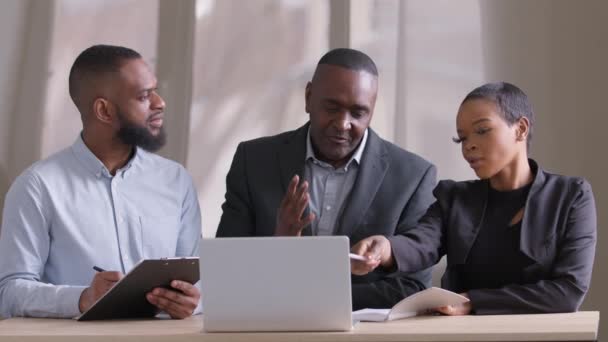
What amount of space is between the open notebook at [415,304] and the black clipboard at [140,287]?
0.42 meters

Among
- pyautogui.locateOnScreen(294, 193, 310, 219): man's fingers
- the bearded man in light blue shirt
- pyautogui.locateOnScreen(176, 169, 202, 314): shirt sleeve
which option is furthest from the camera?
pyautogui.locateOnScreen(176, 169, 202, 314): shirt sleeve

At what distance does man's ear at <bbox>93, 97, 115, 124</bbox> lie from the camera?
2.98m

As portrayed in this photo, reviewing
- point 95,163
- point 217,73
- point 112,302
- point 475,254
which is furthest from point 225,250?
point 217,73

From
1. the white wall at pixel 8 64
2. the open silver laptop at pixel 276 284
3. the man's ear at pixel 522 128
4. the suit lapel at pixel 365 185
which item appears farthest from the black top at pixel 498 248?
the white wall at pixel 8 64

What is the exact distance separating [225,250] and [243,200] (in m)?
1.08

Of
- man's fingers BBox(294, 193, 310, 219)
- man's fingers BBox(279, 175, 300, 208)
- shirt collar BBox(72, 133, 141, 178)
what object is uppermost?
shirt collar BBox(72, 133, 141, 178)

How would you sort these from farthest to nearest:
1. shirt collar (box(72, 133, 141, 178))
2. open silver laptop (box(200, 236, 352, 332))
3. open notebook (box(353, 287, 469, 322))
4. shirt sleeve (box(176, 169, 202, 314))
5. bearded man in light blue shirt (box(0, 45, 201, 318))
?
shirt sleeve (box(176, 169, 202, 314)) < shirt collar (box(72, 133, 141, 178)) < bearded man in light blue shirt (box(0, 45, 201, 318)) < open notebook (box(353, 287, 469, 322)) < open silver laptop (box(200, 236, 352, 332))

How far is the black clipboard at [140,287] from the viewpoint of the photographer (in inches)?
88.9

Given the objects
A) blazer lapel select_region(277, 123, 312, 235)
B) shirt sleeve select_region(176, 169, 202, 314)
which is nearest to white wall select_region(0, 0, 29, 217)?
shirt sleeve select_region(176, 169, 202, 314)

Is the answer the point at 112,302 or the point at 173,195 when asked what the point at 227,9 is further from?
the point at 112,302

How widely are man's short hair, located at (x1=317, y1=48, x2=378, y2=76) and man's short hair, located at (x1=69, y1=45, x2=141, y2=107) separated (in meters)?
0.59

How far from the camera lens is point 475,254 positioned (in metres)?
2.61

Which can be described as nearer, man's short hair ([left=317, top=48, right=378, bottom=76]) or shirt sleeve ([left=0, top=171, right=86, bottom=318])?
shirt sleeve ([left=0, top=171, right=86, bottom=318])

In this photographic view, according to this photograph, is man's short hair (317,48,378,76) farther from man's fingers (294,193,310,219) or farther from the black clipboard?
the black clipboard
